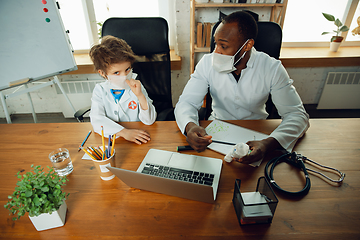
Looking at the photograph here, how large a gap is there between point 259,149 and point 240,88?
0.60 meters

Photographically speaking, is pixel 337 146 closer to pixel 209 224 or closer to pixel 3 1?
pixel 209 224

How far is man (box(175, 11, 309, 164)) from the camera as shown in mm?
950

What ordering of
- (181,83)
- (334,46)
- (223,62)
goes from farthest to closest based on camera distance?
(181,83)
(334,46)
(223,62)

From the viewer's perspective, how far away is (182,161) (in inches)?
32.0

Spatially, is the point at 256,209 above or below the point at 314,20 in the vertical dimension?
below

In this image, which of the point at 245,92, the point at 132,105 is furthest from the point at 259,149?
the point at 132,105

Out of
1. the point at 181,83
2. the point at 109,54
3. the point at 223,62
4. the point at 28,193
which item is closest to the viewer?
the point at 28,193

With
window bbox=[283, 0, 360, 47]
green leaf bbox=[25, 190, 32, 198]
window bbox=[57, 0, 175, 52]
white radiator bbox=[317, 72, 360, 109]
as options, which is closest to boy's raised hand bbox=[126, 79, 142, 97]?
green leaf bbox=[25, 190, 32, 198]

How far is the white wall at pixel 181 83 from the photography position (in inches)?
93.6

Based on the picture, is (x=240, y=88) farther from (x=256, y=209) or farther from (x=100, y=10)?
(x=100, y=10)

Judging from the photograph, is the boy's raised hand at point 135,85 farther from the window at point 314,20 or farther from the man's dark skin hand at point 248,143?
the window at point 314,20

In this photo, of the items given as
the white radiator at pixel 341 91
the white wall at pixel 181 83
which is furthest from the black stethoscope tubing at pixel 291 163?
the white radiator at pixel 341 91

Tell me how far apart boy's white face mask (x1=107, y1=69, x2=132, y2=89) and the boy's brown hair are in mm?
57

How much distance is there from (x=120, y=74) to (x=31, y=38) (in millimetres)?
1101
